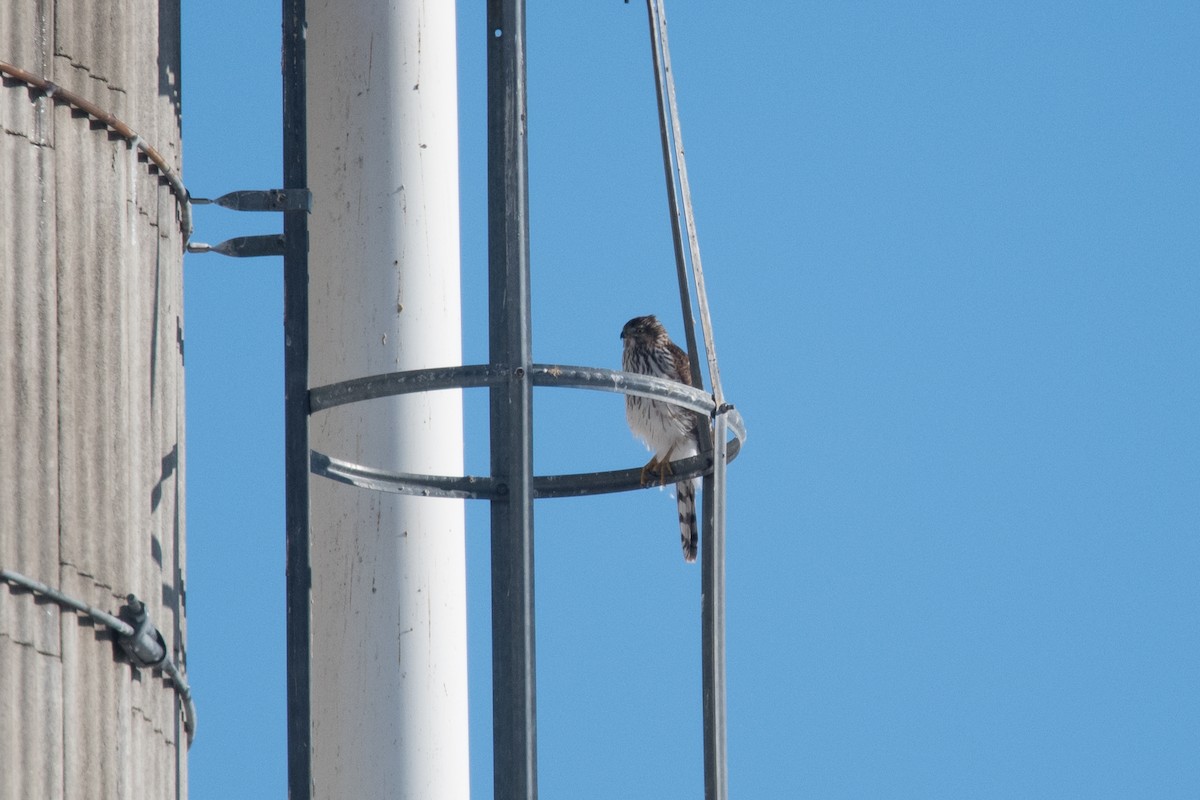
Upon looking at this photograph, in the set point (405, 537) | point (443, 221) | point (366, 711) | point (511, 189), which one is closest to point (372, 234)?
point (443, 221)

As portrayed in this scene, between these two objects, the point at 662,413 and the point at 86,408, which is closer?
the point at 86,408

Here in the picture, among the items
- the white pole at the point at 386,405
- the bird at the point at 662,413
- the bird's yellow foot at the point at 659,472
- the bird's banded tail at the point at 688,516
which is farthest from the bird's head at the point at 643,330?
the bird's yellow foot at the point at 659,472

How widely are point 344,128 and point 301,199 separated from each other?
3.11 m

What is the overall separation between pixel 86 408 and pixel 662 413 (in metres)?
7.44

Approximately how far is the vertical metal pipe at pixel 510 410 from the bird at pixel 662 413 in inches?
249

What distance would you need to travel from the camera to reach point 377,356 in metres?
10.9

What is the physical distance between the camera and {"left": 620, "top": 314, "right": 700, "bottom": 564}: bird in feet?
47.5

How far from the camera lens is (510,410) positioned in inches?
301

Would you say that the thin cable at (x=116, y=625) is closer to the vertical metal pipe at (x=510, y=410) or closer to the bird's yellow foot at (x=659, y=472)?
the vertical metal pipe at (x=510, y=410)

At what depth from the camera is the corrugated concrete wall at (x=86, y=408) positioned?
23.0 feet

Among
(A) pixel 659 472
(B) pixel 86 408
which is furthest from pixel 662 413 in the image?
(B) pixel 86 408

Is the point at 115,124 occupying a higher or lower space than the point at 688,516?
higher

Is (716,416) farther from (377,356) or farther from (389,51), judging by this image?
(389,51)

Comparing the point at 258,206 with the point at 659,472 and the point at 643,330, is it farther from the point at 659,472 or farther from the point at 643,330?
the point at 643,330
